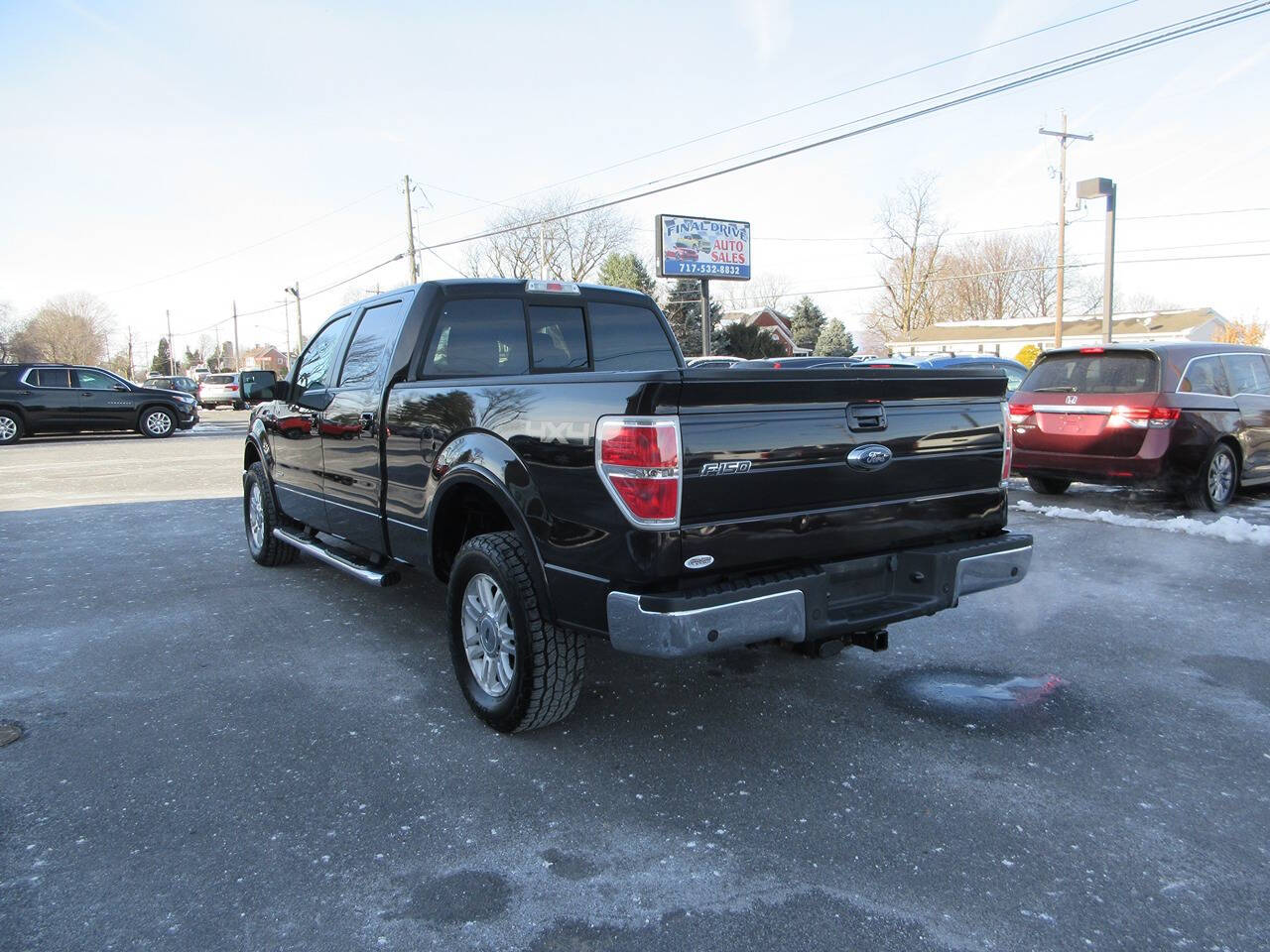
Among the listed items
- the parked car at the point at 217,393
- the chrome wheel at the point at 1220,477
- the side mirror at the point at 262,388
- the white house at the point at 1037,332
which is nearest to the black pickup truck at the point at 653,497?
the side mirror at the point at 262,388

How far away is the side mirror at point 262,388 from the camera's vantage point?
5777 millimetres

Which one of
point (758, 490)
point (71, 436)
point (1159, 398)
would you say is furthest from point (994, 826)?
point (71, 436)

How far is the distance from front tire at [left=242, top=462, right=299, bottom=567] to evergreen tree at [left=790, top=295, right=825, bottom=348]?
5797cm

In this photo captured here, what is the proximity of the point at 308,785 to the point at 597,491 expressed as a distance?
153 cm

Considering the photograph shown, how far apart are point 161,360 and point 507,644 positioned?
134383 millimetres

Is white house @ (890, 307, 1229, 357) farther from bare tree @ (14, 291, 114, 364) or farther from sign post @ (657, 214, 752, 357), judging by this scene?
bare tree @ (14, 291, 114, 364)

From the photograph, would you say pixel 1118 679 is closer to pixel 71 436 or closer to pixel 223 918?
pixel 223 918

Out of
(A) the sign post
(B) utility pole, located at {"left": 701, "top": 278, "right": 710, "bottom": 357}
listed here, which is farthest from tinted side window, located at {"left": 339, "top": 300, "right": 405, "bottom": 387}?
(A) the sign post

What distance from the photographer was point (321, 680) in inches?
168

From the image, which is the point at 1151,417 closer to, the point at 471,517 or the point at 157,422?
the point at 471,517

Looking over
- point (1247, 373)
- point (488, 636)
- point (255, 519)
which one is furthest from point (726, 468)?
point (1247, 373)

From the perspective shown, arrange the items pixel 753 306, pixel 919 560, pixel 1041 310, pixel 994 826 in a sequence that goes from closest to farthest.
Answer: pixel 994 826 < pixel 919 560 < pixel 1041 310 < pixel 753 306

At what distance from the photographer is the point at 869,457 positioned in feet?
10.9

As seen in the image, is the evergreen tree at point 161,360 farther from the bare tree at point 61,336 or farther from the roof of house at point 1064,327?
the roof of house at point 1064,327
